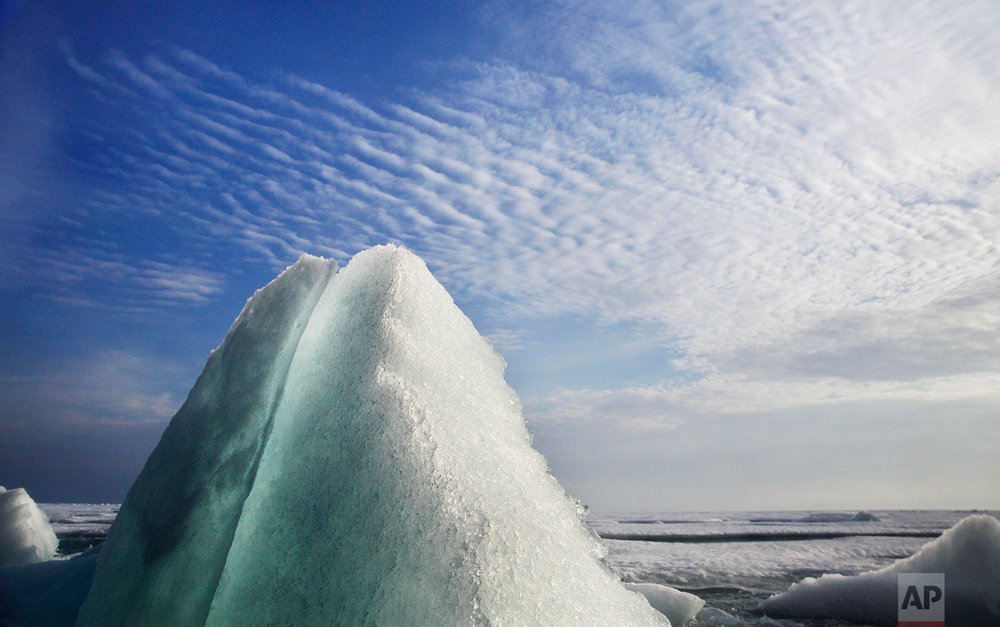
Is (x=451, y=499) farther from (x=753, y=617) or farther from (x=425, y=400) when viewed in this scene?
(x=753, y=617)

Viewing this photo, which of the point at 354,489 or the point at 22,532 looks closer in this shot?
the point at 354,489

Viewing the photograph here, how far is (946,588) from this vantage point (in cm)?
461

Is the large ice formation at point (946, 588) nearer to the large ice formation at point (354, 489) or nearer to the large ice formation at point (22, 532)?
the large ice formation at point (354, 489)

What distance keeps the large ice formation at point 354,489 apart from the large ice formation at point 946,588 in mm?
3857

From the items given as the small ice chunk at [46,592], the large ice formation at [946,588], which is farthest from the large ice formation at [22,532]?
the large ice formation at [946,588]

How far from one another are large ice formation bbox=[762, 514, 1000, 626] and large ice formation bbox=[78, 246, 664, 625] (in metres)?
3.86

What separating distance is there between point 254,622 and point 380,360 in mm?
1062

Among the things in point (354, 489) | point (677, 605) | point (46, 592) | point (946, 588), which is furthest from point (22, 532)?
Result: point (946, 588)

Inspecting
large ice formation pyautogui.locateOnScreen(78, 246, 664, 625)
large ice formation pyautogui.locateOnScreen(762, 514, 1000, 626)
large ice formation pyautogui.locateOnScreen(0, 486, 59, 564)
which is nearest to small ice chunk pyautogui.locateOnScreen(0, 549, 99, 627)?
large ice formation pyautogui.locateOnScreen(78, 246, 664, 625)

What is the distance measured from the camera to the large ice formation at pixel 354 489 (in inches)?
72.5

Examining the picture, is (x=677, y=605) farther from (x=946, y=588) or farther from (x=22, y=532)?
(x=22, y=532)

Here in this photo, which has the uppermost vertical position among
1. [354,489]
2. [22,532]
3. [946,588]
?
[946,588]

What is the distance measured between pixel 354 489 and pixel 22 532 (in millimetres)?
7629

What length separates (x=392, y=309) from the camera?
2533 millimetres
